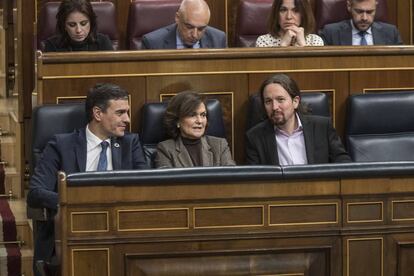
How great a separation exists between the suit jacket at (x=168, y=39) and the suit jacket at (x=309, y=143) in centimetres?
60

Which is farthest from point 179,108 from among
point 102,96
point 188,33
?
point 188,33

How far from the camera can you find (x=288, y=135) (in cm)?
348

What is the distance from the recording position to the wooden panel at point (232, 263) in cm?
268

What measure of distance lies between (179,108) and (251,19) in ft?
3.82

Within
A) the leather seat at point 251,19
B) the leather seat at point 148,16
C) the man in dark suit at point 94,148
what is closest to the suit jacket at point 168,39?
the leather seat at point 148,16

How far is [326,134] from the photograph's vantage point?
3.49 meters

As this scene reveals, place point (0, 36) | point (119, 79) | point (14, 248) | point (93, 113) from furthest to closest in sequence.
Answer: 1. point (0, 36)
2. point (14, 248)
3. point (119, 79)
4. point (93, 113)

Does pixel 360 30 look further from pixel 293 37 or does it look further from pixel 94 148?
pixel 94 148

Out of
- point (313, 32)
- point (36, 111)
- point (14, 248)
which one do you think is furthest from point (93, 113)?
point (313, 32)

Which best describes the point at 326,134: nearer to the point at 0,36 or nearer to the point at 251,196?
the point at 251,196

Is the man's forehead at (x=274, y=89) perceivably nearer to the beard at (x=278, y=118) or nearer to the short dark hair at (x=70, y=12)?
the beard at (x=278, y=118)

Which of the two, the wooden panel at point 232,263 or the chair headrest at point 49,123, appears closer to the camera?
the wooden panel at point 232,263

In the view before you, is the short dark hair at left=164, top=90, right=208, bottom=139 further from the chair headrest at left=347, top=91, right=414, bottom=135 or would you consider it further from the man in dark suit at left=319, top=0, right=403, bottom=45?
the man in dark suit at left=319, top=0, right=403, bottom=45

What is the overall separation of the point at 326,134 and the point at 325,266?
0.81 metres
